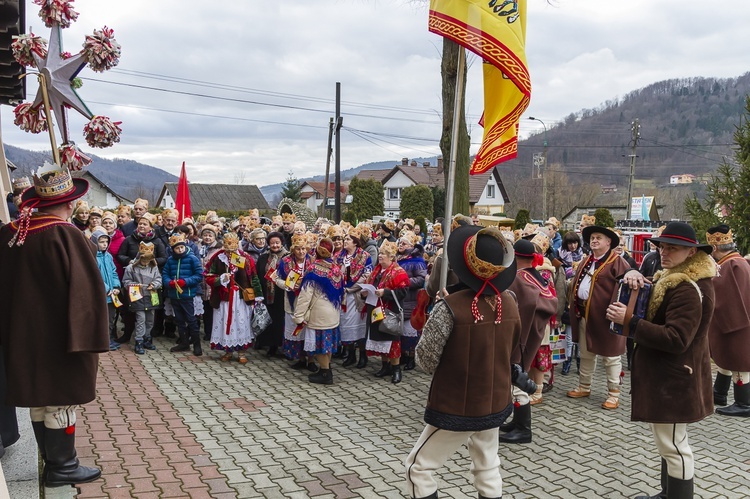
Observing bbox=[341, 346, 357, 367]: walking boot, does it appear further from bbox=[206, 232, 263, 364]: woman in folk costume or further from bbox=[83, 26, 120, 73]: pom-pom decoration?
bbox=[83, 26, 120, 73]: pom-pom decoration

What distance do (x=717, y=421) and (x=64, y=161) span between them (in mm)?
7393

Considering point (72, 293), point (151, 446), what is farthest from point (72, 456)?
point (72, 293)

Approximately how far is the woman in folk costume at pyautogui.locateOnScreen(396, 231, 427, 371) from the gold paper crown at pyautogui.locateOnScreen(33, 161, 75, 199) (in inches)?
176

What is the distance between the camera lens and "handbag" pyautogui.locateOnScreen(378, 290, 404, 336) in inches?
301

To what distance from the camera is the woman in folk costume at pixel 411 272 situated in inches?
310

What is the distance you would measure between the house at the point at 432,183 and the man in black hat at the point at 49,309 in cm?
5731

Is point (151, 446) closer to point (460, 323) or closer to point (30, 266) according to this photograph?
point (30, 266)

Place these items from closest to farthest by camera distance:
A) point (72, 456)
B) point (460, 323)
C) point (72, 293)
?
point (460, 323), point (72, 293), point (72, 456)

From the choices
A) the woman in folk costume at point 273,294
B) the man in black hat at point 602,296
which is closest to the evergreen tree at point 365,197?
the woman in folk costume at point 273,294

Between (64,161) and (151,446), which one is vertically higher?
(64,161)

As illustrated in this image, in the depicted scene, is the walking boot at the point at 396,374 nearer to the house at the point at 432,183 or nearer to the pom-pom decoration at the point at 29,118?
the pom-pom decoration at the point at 29,118

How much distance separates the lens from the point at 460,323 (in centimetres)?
363

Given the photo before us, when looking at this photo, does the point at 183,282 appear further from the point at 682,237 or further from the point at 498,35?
the point at 682,237

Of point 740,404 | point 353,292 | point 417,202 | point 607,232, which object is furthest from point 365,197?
point 740,404
